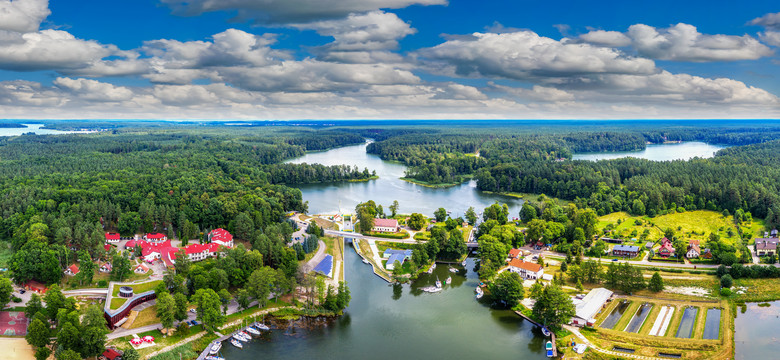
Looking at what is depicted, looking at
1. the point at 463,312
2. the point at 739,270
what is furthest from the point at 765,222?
the point at 463,312

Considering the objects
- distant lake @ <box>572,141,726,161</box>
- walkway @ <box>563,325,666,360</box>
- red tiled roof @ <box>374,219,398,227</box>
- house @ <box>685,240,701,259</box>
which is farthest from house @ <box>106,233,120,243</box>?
distant lake @ <box>572,141,726,161</box>

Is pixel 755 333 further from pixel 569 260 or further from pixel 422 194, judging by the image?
pixel 422 194

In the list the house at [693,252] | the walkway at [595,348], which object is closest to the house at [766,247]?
the house at [693,252]

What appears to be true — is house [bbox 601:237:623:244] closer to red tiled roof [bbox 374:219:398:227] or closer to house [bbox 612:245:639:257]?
house [bbox 612:245:639:257]

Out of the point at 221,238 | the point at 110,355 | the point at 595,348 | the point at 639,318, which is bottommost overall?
the point at 595,348

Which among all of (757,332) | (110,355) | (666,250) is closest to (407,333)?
(110,355)

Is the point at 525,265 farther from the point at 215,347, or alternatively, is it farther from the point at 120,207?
the point at 120,207

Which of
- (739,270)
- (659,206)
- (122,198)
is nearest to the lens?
(739,270)
